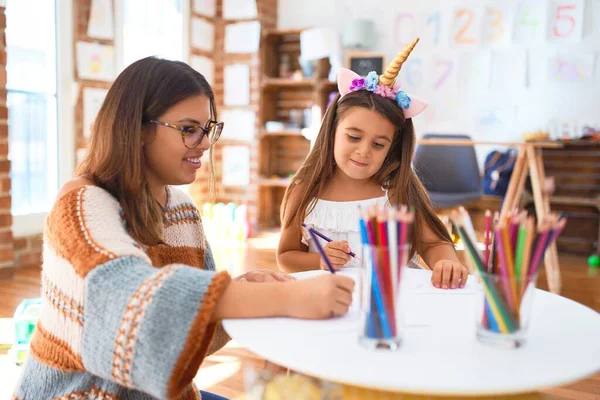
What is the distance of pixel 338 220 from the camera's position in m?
1.54

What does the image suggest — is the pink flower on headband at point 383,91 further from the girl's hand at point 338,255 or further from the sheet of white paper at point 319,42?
the sheet of white paper at point 319,42

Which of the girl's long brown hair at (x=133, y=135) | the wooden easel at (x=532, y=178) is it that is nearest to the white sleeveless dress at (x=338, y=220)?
the girl's long brown hair at (x=133, y=135)

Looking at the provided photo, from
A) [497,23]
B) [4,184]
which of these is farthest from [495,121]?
[4,184]

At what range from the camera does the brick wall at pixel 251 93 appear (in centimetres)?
498

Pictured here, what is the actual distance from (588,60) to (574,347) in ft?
13.0

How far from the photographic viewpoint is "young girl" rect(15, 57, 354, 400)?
A: 70 centimetres

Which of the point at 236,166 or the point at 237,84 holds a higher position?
the point at 237,84

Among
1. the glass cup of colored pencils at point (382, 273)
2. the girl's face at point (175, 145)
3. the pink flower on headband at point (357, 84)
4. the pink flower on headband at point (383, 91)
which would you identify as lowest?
the glass cup of colored pencils at point (382, 273)

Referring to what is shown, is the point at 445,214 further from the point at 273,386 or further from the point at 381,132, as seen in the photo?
the point at 273,386

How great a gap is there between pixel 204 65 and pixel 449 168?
2401 millimetres

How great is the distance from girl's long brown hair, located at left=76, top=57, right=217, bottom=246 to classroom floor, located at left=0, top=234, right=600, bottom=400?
1.07 ft

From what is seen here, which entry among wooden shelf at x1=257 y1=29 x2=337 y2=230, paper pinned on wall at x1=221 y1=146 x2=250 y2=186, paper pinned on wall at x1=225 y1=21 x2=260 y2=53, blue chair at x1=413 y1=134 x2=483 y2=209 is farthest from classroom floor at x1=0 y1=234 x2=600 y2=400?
paper pinned on wall at x1=225 y1=21 x2=260 y2=53

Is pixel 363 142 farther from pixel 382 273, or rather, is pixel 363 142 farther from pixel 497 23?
pixel 497 23

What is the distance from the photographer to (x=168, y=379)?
0.69 m
